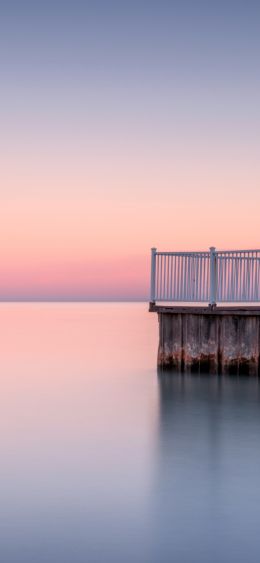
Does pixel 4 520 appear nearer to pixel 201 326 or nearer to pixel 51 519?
pixel 51 519

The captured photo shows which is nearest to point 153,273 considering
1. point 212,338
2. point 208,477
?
point 212,338

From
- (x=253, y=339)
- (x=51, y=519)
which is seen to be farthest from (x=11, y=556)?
(x=253, y=339)

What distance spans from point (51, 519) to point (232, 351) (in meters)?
14.7

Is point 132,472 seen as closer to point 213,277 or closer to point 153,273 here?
point 213,277

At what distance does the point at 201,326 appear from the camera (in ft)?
77.7

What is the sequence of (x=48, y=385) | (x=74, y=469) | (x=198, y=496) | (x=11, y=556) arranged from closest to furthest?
(x=11, y=556) → (x=198, y=496) → (x=74, y=469) → (x=48, y=385)

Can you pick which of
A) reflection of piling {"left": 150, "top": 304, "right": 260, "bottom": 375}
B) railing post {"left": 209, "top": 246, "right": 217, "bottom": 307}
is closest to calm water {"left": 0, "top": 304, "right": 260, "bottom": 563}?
reflection of piling {"left": 150, "top": 304, "right": 260, "bottom": 375}

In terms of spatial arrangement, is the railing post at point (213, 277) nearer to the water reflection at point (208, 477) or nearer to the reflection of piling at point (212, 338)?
the reflection of piling at point (212, 338)

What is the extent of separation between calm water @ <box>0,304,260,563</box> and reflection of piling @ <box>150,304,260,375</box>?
65cm

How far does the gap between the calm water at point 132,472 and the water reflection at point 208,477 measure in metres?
0.02

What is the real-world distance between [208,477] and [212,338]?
12118 millimetres

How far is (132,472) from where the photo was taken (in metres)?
12.3

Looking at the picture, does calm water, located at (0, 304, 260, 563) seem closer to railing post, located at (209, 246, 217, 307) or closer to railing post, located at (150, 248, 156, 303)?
railing post, located at (209, 246, 217, 307)

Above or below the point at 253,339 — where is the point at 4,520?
below
